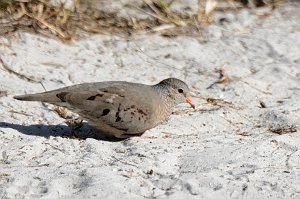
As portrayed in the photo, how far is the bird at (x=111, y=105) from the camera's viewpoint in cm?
617

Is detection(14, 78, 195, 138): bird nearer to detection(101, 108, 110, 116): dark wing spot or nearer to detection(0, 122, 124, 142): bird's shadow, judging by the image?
detection(101, 108, 110, 116): dark wing spot

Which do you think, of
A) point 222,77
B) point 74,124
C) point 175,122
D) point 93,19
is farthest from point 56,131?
point 93,19

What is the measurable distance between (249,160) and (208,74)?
7.62ft

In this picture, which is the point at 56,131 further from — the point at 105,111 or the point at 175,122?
the point at 175,122

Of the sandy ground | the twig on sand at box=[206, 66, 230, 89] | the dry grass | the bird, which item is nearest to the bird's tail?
the bird

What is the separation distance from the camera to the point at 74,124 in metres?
6.55

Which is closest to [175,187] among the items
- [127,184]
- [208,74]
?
[127,184]

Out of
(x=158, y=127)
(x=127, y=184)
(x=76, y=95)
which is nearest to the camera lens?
(x=127, y=184)

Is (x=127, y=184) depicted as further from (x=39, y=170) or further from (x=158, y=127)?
(x=158, y=127)

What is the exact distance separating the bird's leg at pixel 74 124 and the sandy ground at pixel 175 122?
2.3 inches

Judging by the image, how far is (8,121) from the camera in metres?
6.48

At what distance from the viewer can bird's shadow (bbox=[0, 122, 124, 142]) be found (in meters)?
6.33

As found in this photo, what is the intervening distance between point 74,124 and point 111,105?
0.51 metres

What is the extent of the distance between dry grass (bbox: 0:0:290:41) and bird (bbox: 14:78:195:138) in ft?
6.34
